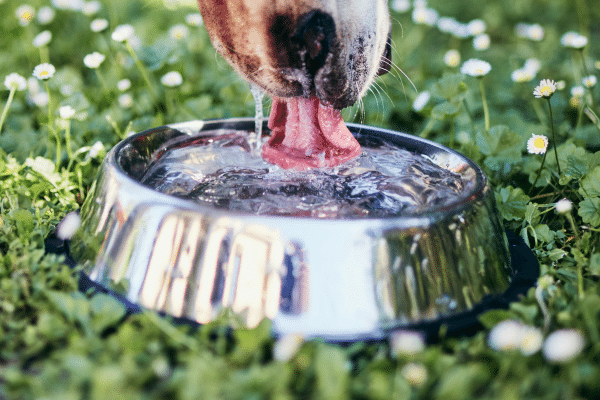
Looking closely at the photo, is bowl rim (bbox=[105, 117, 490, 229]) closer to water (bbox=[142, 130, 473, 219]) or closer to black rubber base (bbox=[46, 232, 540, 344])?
water (bbox=[142, 130, 473, 219])

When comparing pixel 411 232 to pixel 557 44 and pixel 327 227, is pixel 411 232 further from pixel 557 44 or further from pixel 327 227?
pixel 557 44

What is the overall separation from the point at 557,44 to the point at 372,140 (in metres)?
2.78

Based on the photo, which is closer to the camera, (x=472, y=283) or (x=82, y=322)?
(x=82, y=322)

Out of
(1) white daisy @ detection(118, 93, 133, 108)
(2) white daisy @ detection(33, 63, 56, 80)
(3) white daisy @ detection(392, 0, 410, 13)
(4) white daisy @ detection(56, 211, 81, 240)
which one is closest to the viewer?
(4) white daisy @ detection(56, 211, 81, 240)

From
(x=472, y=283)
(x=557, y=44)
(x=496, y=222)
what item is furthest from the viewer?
(x=557, y=44)

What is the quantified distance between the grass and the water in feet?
0.71

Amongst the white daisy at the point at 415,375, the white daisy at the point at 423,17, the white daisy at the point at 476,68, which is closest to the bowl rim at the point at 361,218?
the white daisy at the point at 415,375

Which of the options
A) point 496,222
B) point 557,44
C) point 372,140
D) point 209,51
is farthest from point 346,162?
point 557,44

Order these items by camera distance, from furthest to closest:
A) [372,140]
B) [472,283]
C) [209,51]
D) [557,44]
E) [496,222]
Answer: [557,44], [209,51], [372,140], [496,222], [472,283]

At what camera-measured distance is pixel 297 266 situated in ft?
3.93

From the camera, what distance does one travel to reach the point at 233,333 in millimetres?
1168

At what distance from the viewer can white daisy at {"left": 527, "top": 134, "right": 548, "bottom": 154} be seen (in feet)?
6.01

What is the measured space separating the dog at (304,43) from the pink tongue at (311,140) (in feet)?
0.12

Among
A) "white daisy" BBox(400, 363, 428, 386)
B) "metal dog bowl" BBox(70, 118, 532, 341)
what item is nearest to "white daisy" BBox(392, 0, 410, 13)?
"metal dog bowl" BBox(70, 118, 532, 341)
